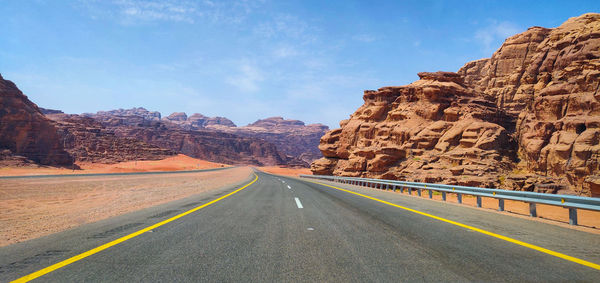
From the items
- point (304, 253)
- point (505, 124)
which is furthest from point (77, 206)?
point (505, 124)

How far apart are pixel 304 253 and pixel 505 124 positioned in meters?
35.5

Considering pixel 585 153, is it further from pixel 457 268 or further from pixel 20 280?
pixel 20 280

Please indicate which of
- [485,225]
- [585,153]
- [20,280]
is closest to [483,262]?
[485,225]

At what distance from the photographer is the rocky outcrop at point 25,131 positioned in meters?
60.4

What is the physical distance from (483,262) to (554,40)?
35865 millimetres

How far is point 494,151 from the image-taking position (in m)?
25.4

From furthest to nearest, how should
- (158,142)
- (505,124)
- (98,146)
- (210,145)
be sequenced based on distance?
1. (210,145)
2. (158,142)
3. (98,146)
4. (505,124)

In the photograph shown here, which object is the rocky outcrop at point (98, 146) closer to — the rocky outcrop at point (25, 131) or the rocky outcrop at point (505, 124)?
the rocky outcrop at point (25, 131)

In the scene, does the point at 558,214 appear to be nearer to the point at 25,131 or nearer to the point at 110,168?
the point at 25,131

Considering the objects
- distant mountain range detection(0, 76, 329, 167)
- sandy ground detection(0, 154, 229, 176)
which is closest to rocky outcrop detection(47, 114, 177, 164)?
distant mountain range detection(0, 76, 329, 167)

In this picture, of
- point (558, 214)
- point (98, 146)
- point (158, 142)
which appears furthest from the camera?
point (158, 142)

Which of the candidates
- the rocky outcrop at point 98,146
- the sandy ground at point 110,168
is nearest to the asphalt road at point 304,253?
the sandy ground at point 110,168

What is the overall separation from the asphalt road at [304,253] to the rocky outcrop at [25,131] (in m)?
75.6

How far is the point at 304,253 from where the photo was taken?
4.53 m
